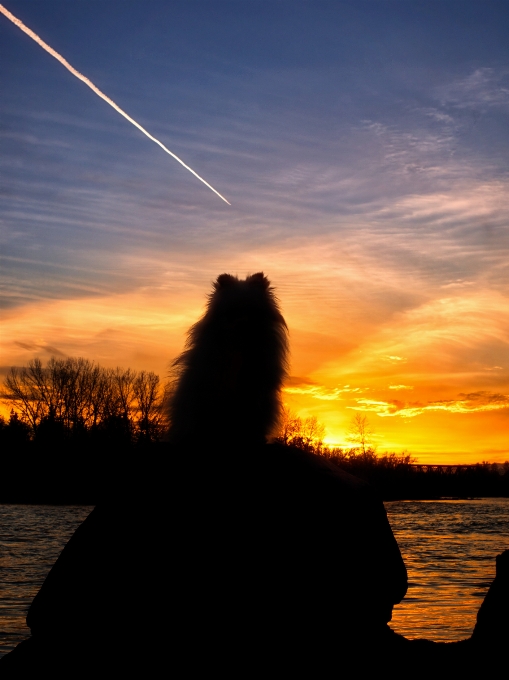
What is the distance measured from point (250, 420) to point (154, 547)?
1.05 m

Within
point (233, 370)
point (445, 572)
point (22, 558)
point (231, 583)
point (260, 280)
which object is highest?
point (260, 280)

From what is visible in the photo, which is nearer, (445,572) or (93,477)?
(445,572)

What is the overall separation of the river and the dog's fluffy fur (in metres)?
6.42

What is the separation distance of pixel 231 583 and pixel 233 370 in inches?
50.6

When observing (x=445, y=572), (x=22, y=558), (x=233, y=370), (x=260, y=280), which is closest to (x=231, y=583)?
(x=233, y=370)

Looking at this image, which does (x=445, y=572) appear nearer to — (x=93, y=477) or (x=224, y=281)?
(x=224, y=281)

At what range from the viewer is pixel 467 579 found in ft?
54.6

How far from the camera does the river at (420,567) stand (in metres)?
10.9

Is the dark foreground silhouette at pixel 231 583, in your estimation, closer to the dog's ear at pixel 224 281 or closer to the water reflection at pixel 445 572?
the dog's ear at pixel 224 281

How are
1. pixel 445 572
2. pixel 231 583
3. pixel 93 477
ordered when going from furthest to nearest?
pixel 93 477, pixel 445 572, pixel 231 583

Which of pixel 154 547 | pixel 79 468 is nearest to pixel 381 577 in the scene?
pixel 154 547

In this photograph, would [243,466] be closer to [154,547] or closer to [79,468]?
[154,547]

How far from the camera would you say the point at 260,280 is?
14.3 feet

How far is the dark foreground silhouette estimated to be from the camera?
3.14 meters
